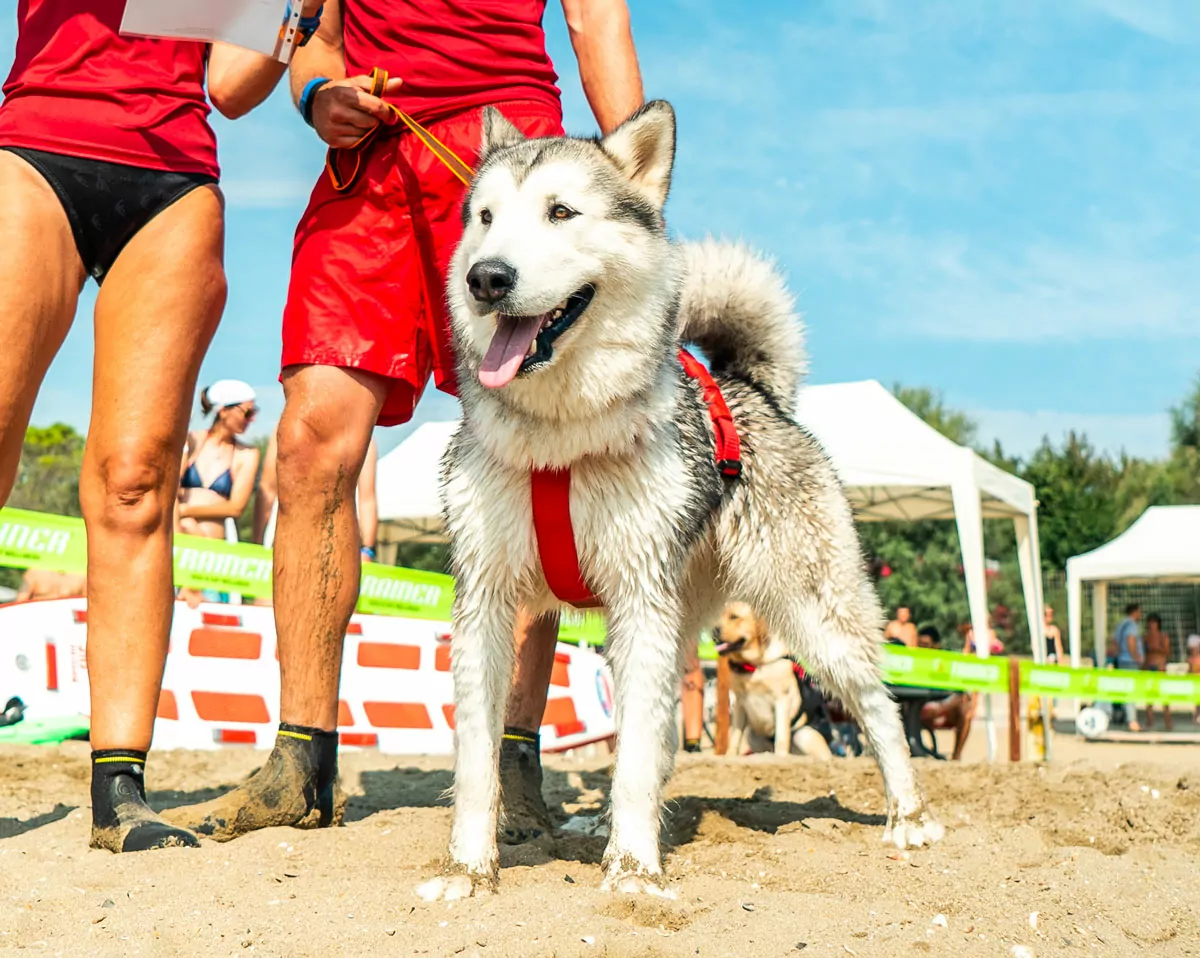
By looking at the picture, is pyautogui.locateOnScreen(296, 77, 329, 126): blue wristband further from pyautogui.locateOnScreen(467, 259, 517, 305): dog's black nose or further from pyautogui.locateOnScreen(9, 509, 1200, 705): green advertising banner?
pyautogui.locateOnScreen(9, 509, 1200, 705): green advertising banner

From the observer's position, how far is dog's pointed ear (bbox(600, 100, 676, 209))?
298cm

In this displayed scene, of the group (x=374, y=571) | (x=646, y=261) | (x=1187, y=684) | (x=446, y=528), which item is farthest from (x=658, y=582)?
(x=1187, y=684)

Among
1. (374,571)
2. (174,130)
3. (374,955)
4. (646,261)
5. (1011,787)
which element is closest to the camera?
(374,955)

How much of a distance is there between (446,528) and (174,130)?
4.69 feet

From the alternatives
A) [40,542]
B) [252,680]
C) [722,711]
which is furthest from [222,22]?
[722,711]

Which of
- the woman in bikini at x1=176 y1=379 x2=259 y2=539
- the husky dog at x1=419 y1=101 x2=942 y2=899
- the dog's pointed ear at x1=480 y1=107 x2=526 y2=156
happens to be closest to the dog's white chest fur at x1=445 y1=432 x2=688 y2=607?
the husky dog at x1=419 y1=101 x2=942 y2=899

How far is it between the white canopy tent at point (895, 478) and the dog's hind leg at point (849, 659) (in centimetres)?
812

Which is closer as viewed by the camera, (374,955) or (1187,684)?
(374,955)

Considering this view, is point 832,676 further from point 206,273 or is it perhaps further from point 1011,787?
point 206,273

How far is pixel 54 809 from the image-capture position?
394 cm

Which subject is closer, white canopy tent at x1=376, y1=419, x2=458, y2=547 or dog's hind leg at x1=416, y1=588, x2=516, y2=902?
dog's hind leg at x1=416, y1=588, x2=516, y2=902

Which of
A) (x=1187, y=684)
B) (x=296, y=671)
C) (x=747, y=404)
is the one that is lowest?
(x=1187, y=684)

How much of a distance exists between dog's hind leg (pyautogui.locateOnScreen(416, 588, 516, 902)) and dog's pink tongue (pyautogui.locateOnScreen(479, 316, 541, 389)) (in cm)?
58

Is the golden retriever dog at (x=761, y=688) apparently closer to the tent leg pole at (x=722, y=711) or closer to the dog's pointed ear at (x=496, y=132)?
the tent leg pole at (x=722, y=711)
